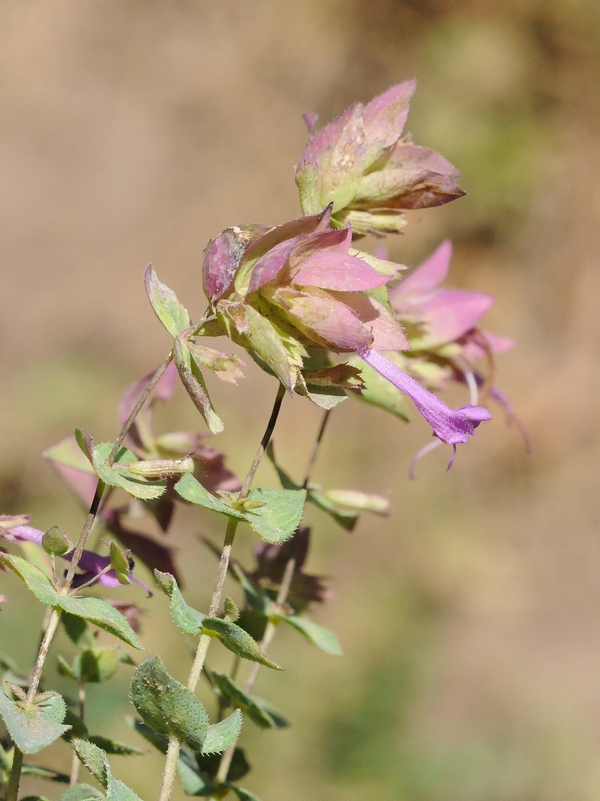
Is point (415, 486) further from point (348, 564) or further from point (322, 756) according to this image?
point (322, 756)

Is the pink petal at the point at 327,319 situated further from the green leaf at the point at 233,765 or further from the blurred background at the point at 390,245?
the blurred background at the point at 390,245

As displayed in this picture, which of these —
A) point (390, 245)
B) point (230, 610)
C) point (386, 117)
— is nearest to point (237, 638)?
point (230, 610)

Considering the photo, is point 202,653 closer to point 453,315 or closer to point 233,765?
point 233,765

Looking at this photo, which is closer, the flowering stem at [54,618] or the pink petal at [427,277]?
the flowering stem at [54,618]

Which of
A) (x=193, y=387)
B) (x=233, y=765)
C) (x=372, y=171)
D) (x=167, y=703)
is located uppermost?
(x=372, y=171)

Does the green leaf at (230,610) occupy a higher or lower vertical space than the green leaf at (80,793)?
higher

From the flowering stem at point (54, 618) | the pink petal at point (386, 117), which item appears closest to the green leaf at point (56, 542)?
the flowering stem at point (54, 618)

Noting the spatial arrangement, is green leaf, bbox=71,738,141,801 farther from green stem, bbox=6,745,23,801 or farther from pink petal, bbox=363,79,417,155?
pink petal, bbox=363,79,417,155
